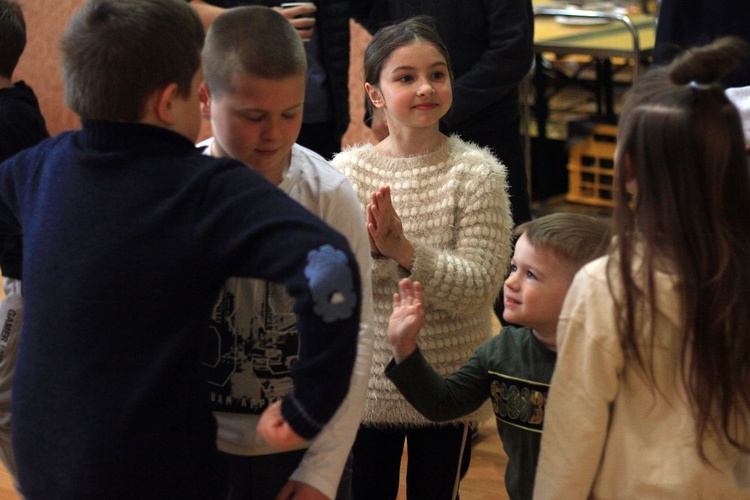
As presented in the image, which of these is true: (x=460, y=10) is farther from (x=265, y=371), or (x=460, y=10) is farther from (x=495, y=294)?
(x=265, y=371)

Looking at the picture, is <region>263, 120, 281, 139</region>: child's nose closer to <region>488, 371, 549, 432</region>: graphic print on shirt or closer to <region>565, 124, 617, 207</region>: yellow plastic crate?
<region>488, 371, 549, 432</region>: graphic print on shirt

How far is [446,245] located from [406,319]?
412 millimetres

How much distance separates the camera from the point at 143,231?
120 cm

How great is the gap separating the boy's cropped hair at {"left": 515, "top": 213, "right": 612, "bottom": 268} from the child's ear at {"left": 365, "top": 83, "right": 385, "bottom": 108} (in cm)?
56

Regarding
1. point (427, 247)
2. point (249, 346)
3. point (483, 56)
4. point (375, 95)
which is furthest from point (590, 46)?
point (249, 346)

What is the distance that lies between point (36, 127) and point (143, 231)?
1156 millimetres

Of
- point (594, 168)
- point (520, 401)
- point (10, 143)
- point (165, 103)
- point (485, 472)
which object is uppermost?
point (165, 103)

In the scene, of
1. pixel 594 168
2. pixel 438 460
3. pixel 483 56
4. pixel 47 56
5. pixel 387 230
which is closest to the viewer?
pixel 387 230

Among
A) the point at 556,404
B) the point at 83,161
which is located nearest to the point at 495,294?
the point at 556,404

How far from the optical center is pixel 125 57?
4.13ft

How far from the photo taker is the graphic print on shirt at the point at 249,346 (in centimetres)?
153

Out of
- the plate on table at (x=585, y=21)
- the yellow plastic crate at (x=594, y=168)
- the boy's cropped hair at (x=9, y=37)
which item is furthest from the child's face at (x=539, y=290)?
the plate on table at (x=585, y=21)

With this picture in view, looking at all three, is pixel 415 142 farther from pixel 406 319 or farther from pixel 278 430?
pixel 278 430

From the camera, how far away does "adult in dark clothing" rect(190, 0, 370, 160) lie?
295cm
